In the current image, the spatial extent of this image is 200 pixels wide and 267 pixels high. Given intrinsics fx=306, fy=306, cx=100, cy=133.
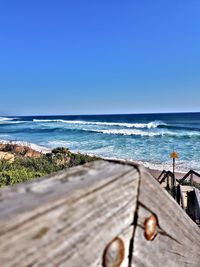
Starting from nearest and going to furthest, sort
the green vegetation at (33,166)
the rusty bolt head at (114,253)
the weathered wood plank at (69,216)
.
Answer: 1. the weathered wood plank at (69,216)
2. the rusty bolt head at (114,253)
3. the green vegetation at (33,166)

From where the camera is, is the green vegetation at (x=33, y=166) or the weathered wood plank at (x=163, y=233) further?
the green vegetation at (x=33, y=166)

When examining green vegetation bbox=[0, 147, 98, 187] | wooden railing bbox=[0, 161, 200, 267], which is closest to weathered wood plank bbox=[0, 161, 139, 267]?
wooden railing bbox=[0, 161, 200, 267]

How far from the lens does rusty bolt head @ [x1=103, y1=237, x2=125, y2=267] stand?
2.05 feet

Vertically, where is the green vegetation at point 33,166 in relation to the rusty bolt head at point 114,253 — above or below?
below

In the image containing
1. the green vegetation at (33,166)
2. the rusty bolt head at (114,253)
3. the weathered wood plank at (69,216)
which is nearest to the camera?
the weathered wood plank at (69,216)

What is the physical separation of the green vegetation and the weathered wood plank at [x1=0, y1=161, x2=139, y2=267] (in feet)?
21.7

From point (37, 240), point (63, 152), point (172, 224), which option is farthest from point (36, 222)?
point (63, 152)

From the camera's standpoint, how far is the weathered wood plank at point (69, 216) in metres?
0.48

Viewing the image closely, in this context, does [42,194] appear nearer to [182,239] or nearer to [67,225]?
[67,225]

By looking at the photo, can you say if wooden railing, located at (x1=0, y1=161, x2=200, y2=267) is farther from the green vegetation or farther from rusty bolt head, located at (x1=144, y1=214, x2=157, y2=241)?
the green vegetation

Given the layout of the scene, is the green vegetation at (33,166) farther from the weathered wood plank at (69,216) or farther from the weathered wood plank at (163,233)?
the weathered wood plank at (69,216)

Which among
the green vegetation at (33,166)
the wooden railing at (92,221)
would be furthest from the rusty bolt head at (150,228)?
the green vegetation at (33,166)

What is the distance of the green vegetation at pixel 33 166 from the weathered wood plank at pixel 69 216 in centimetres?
660

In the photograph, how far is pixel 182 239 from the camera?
0.84m
